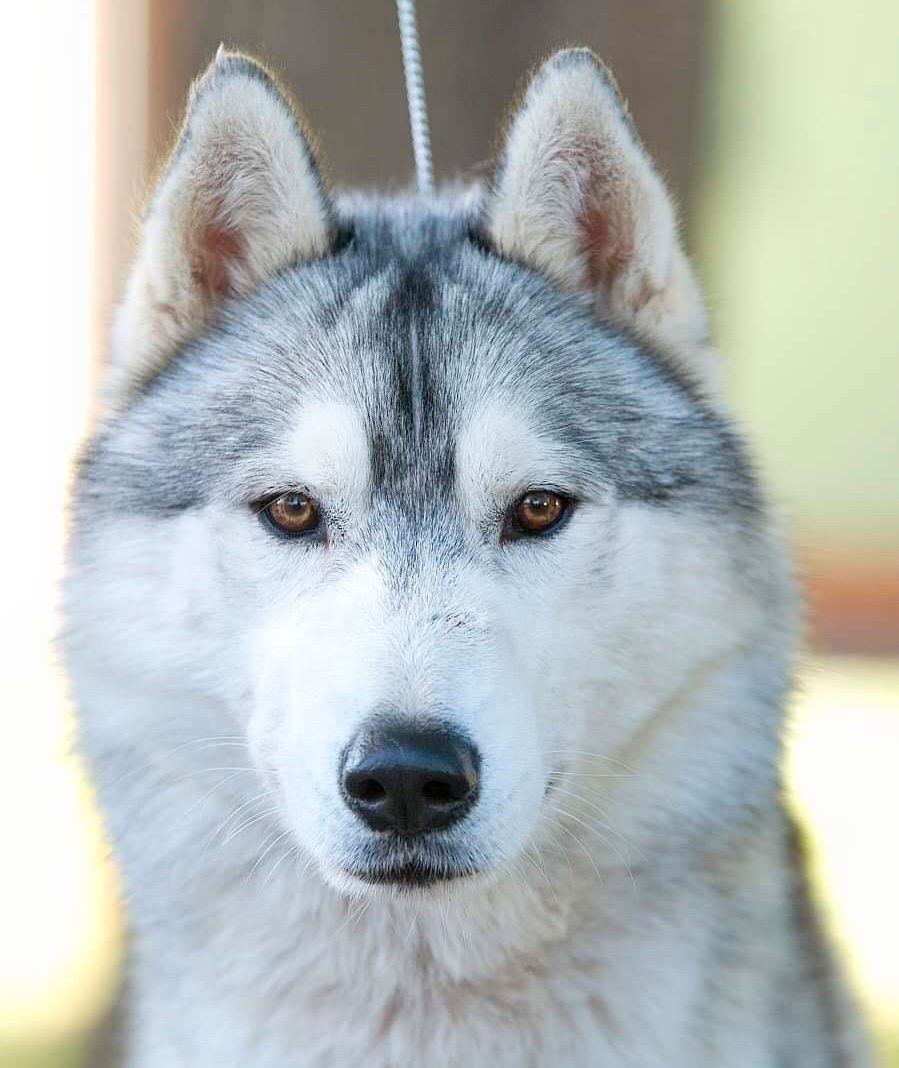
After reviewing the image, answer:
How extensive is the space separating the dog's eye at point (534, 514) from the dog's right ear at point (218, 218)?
2.10 ft

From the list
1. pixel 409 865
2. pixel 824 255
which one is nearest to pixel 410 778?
pixel 409 865

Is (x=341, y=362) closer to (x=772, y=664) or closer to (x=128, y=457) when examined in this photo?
(x=128, y=457)

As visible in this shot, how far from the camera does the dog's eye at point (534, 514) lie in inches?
83.7

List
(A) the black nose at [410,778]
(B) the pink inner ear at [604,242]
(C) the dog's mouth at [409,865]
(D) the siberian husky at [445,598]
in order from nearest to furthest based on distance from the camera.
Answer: (A) the black nose at [410,778]
(C) the dog's mouth at [409,865]
(D) the siberian husky at [445,598]
(B) the pink inner ear at [604,242]

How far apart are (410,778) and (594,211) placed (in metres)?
1.11

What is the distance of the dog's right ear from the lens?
2211 mm

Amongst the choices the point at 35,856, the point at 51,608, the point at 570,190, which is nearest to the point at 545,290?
the point at 570,190

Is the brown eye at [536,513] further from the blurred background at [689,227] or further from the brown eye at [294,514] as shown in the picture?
the blurred background at [689,227]

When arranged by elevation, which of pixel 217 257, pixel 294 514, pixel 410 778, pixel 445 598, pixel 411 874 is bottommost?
pixel 411 874

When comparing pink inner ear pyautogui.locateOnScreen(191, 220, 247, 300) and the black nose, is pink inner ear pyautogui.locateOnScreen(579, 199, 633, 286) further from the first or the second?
the black nose

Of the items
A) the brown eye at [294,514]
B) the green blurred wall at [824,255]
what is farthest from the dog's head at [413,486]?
the green blurred wall at [824,255]

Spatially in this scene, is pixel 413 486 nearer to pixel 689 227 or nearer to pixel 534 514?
pixel 534 514

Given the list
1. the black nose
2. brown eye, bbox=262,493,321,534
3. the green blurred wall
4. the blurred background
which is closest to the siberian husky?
brown eye, bbox=262,493,321,534

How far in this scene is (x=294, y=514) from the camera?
Answer: 2.13 meters
